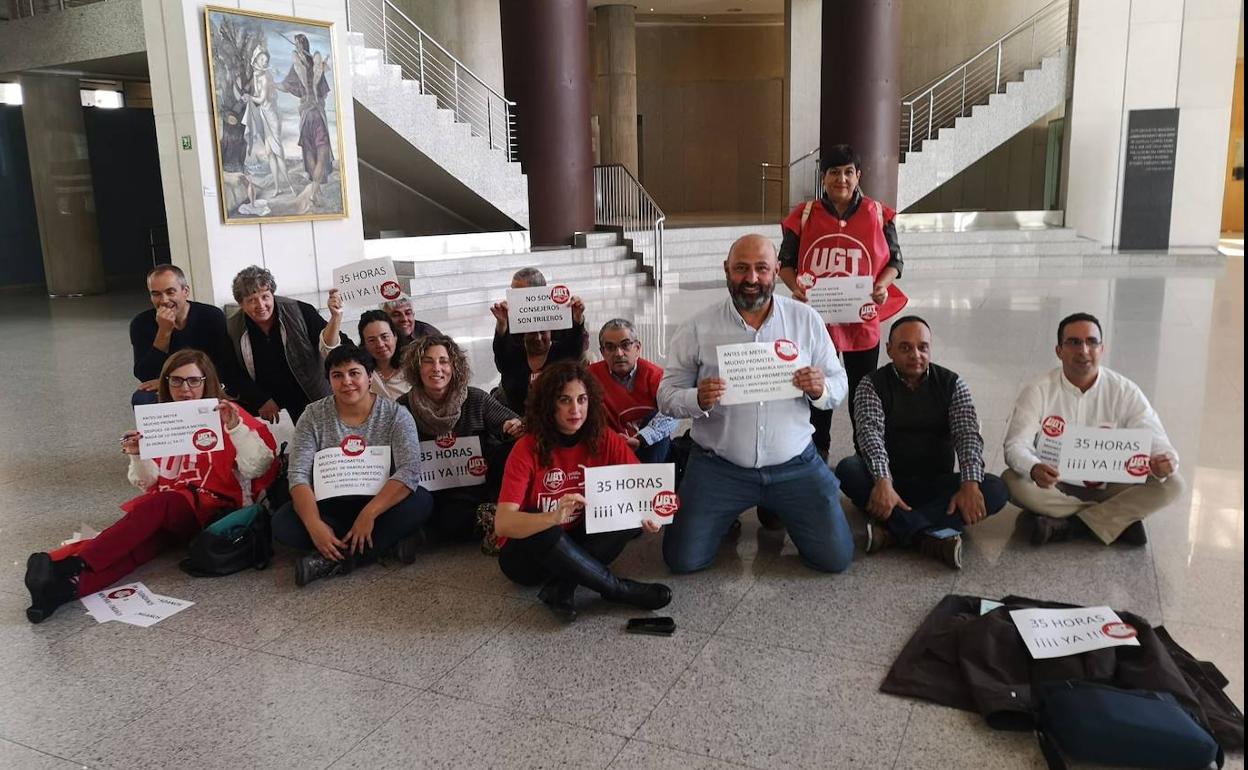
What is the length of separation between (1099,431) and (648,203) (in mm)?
14066

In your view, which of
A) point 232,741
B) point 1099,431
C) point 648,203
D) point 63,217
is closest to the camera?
point 232,741

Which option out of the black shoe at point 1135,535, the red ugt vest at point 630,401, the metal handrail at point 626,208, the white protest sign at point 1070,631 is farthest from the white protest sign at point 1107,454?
the metal handrail at point 626,208

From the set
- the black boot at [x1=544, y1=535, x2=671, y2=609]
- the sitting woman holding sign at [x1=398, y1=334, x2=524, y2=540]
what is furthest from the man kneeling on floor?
the sitting woman holding sign at [x1=398, y1=334, x2=524, y2=540]

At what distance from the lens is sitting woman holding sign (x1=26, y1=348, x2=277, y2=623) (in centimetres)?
435

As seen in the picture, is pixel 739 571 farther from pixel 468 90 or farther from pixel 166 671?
pixel 468 90

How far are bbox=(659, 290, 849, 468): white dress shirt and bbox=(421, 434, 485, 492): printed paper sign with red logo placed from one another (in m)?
1.12

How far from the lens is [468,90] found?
17922 millimetres

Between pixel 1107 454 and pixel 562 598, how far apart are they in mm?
2502

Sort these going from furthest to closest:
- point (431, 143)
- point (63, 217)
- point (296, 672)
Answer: point (63, 217) < point (431, 143) < point (296, 672)

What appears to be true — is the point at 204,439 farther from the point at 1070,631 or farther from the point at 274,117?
the point at 274,117

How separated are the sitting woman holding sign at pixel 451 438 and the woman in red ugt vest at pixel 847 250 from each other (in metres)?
1.96

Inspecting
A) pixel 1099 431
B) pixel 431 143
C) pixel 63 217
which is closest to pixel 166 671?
pixel 1099 431

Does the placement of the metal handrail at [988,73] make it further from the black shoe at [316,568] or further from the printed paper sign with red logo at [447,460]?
the black shoe at [316,568]

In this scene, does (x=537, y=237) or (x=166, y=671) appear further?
(x=537, y=237)
